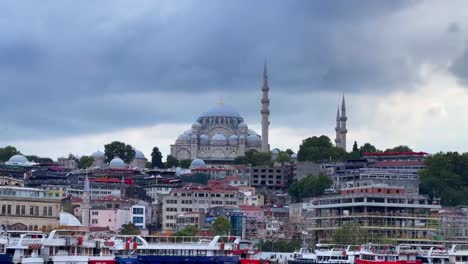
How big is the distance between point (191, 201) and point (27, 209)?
Result: 55.6 metres

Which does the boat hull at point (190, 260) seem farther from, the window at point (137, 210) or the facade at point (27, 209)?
the window at point (137, 210)

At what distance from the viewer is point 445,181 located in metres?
174

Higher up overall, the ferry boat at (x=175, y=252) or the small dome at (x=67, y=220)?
the small dome at (x=67, y=220)

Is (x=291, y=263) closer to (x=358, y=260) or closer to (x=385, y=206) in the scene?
(x=358, y=260)

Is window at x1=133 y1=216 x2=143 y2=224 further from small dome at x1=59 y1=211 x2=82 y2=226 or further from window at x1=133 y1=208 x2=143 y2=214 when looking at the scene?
small dome at x1=59 y1=211 x2=82 y2=226

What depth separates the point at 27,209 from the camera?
363 feet

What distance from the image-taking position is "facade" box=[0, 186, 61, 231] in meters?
110

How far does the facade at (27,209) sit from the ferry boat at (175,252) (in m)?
15.5

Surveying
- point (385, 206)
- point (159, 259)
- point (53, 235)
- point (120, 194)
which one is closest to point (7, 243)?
point (53, 235)

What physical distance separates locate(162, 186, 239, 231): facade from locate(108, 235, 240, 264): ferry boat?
6351cm

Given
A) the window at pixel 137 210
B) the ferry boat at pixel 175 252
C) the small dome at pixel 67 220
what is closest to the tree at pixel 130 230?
the small dome at pixel 67 220

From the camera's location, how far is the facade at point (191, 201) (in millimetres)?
162250

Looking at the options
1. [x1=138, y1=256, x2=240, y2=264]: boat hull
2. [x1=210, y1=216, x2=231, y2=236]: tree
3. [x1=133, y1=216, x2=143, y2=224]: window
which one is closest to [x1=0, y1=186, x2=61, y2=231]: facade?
[x1=138, y1=256, x2=240, y2=264]: boat hull

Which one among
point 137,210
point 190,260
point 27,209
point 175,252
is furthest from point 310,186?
point 190,260
